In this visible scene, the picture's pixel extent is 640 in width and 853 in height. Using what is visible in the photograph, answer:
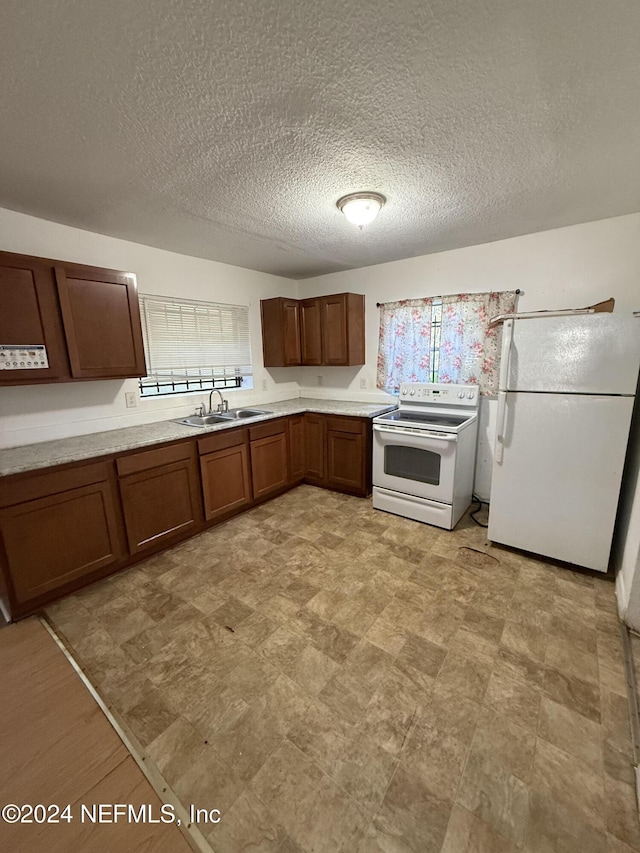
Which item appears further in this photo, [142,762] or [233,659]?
[233,659]

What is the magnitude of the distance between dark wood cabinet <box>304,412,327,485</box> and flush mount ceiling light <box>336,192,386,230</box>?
1901mm

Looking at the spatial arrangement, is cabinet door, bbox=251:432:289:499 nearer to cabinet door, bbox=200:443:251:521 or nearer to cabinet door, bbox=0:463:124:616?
cabinet door, bbox=200:443:251:521

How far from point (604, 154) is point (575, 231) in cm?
114

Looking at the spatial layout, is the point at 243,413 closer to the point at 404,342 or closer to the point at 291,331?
the point at 291,331

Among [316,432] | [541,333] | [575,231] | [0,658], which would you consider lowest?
[0,658]

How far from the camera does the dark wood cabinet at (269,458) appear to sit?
3227 mm

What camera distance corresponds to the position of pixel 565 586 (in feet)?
7.07

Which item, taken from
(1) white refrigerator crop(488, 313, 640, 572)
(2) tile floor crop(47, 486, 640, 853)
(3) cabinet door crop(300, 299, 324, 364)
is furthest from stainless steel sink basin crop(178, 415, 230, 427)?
(1) white refrigerator crop(488, 313, 640, 572)

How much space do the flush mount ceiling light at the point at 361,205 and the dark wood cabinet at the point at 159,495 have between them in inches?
78.1

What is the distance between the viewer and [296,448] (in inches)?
146

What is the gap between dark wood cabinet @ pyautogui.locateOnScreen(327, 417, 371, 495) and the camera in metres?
3.35

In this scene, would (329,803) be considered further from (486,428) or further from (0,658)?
(486,428)

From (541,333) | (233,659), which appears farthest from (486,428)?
(233,659)

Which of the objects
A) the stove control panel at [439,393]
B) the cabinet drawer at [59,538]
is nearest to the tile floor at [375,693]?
the cabinet drawer at [59,538]
